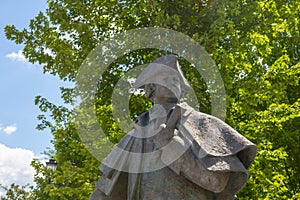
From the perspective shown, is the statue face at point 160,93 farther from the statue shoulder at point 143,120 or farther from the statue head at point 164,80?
the statue shoulder at point 143,120

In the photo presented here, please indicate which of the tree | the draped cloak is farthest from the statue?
the tree

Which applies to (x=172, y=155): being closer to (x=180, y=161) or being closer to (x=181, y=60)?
(x=180, y=161)

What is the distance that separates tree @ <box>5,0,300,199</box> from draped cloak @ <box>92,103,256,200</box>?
22.1ft

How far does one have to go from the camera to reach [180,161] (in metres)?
3.59

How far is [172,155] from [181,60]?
297 inches

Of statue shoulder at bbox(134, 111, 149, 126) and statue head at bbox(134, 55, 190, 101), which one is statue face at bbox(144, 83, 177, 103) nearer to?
statue head at bbox(134, 55, 190, 101)

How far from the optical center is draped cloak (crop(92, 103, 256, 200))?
11.6ft

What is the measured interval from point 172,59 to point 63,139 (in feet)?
28.1

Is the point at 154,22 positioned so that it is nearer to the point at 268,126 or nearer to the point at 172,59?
the point at 268,126

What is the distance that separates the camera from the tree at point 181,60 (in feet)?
36.6

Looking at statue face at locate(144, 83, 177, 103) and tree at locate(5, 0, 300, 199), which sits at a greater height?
tree at locate(5, 0, 300, 199)

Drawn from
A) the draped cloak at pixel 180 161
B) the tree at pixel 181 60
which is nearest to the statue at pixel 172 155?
the draped cloak at pixel 180 161

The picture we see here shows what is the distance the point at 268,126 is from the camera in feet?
39.4

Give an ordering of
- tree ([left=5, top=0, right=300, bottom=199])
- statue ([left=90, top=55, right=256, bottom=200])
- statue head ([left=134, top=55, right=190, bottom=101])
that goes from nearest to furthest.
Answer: statue ([left=90, top=55, right=256, bottom=200]) → statue head ([left=134, top=55, right=190, bottom=101]) → tree ([left=5, top=0, right=300, bottom=199])
